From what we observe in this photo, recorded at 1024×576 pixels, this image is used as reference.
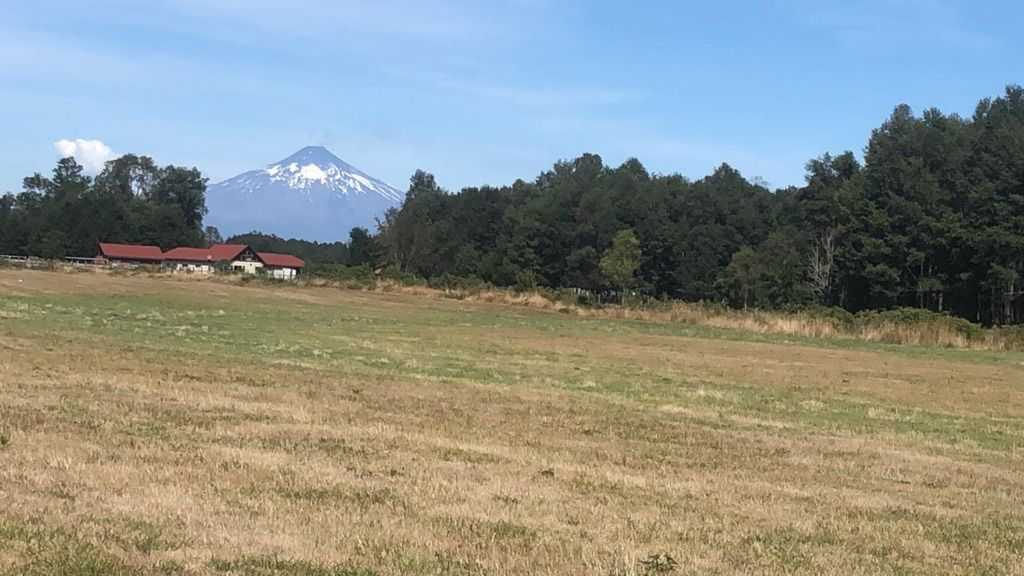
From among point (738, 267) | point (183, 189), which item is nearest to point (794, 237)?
point (738, 267)

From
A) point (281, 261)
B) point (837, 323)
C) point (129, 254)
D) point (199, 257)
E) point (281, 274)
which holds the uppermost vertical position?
point (281, 261)

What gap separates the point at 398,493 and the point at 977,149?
86.1 m

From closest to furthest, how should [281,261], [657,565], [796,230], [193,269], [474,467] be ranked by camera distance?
1. [657,565]
2. [474,467]
3. [193,269]
4. [796,230]
5. [281,261]

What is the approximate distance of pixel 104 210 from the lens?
489 ft

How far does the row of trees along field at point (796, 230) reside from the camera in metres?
76.8

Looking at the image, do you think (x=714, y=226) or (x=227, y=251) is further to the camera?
(x=227, y=251)

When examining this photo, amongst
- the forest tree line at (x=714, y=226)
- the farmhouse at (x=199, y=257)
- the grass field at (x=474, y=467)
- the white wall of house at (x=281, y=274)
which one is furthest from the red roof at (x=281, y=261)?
the grass field at (x=474, y=467)

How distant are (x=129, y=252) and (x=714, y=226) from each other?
82821 mm

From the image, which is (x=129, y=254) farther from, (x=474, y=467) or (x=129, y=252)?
(x=474, y=467)

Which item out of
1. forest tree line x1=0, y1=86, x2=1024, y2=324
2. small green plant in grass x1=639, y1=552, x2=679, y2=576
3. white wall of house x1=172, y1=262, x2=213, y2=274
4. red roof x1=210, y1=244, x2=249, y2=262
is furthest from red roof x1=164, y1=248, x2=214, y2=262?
small green plant in grass x1=639, y1=552, x2=679, y2=576

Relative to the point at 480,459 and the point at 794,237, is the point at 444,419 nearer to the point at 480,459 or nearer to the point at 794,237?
the point at 480,459

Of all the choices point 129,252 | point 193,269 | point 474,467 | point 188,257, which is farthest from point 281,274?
point 474,467

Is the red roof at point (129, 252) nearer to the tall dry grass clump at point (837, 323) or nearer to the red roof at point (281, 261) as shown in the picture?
the red roof at point (281, 261)

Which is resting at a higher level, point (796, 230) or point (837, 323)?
point (796, 230)
